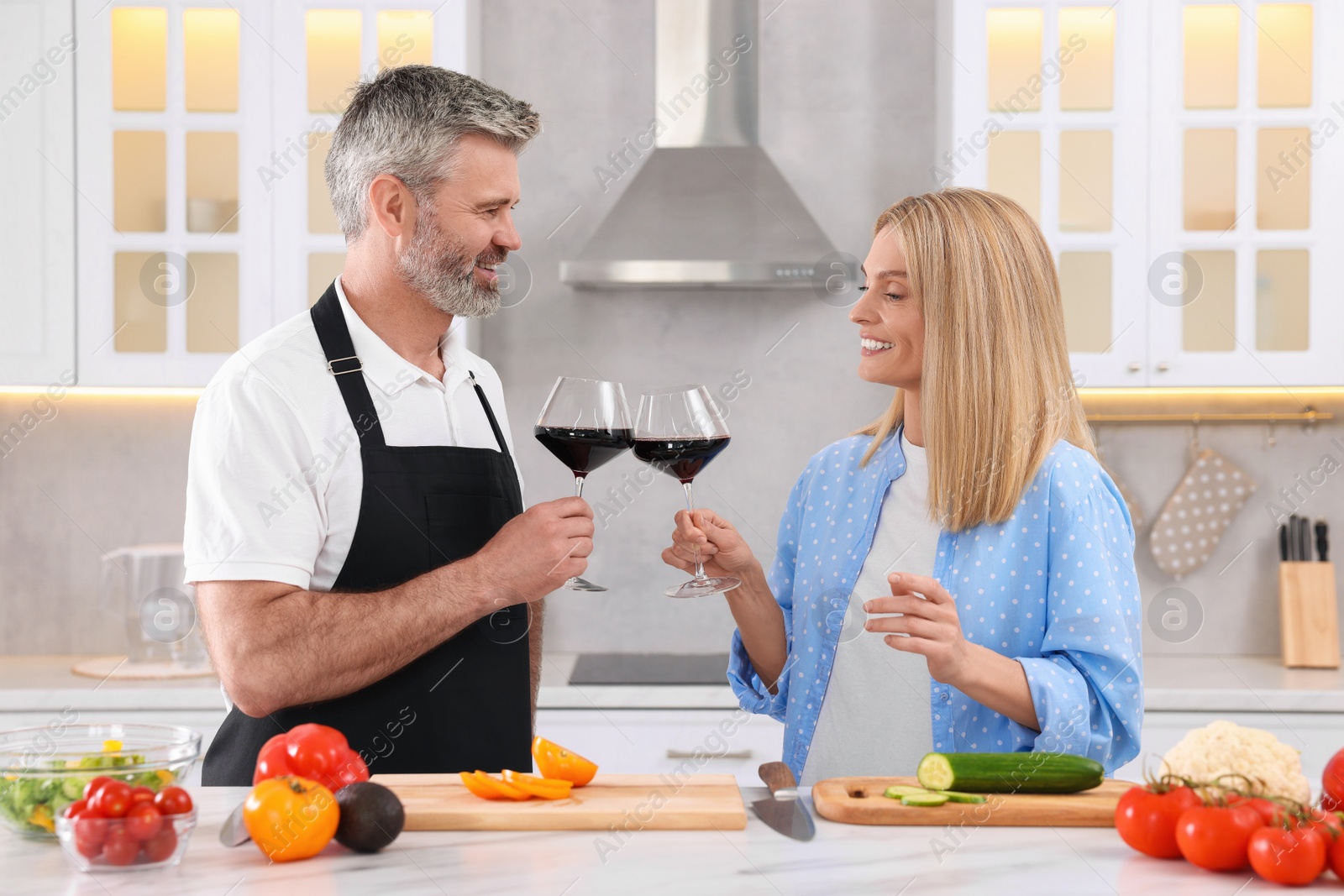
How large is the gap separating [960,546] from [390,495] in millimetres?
763

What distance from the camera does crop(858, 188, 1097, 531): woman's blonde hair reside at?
1.40m

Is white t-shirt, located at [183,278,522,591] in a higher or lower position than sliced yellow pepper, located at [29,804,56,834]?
higher

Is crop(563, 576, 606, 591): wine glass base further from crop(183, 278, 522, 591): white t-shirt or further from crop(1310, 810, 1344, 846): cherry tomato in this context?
crop(1310, 810, 1344, 846): cherry tomato

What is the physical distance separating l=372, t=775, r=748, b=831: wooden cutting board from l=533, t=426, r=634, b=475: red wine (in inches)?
16.7

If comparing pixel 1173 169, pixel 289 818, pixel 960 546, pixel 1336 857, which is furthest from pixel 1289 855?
pixel 1173 169

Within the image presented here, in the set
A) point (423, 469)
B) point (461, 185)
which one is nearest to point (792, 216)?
point (461, 185)

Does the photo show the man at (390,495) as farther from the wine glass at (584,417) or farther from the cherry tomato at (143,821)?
the cherry tomato at (143,821)

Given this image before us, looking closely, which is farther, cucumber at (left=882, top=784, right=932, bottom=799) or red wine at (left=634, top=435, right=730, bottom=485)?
red wine at (left=634, top=435, right=730, bottom=485)

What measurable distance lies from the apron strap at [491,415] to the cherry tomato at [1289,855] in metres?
1.17

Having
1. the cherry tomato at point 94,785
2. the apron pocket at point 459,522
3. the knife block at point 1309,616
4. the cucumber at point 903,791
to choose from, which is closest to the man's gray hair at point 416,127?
the apron pocket at point 459,522

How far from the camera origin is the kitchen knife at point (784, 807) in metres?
1.03

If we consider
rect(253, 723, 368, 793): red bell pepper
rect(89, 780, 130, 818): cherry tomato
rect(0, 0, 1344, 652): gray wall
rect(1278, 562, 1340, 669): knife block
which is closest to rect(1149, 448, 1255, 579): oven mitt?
rect(0, 0, 1344, 652): gray wall

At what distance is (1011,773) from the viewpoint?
109cm

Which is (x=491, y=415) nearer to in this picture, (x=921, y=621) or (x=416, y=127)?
(x=416, y=127)
